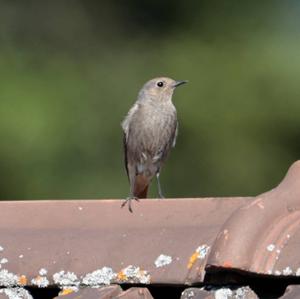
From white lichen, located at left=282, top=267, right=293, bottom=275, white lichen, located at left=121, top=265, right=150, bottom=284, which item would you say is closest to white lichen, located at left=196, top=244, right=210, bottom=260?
white lichen, located at left=121, top=265, right=150, bottom=284

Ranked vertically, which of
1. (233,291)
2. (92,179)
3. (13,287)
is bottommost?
(92,179)

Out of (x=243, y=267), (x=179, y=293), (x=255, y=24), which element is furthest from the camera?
(x=255, y=24)

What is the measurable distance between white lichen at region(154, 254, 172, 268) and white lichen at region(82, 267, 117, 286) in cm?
13

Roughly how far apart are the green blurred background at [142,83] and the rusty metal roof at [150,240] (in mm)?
6159

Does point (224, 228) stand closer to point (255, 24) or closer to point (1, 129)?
point (1, 129)

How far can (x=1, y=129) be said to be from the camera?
10.5 metres

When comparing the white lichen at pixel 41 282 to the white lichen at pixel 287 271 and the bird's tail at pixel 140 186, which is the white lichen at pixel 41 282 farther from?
the bird's tail at pixel 140 186

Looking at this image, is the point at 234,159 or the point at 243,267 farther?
the point at 234,159

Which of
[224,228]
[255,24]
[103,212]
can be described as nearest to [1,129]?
[255,24]

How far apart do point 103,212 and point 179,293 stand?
1.62ft

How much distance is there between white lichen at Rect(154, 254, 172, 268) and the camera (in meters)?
3.64

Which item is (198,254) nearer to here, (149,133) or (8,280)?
(8,280)

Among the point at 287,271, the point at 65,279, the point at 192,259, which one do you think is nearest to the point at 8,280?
the point at 65,279

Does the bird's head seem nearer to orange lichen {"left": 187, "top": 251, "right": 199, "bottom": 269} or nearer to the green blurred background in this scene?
the green blurred background
